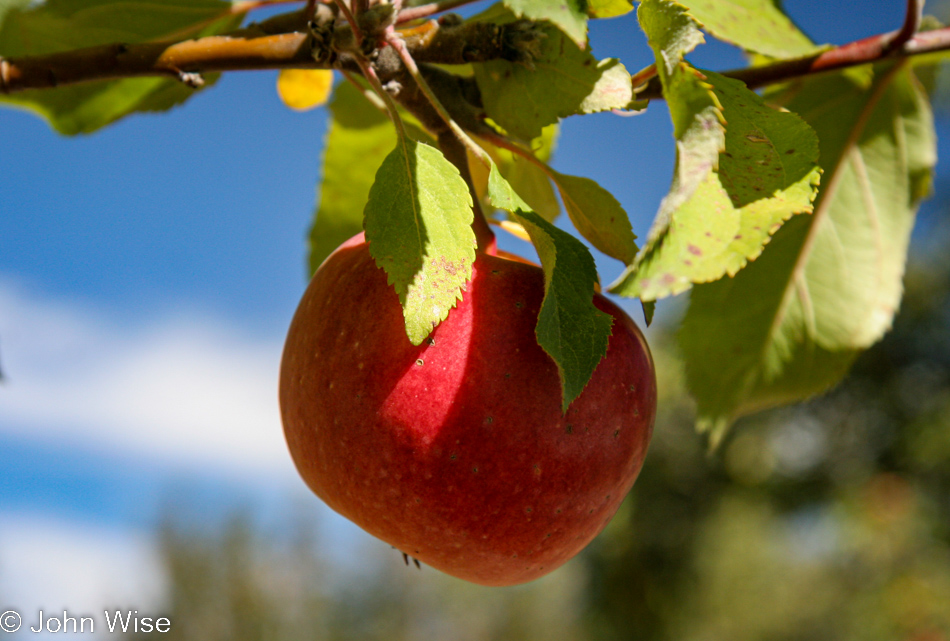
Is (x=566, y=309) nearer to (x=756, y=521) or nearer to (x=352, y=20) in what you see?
(x=352, y=20)

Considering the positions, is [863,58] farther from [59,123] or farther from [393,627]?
[393,627]

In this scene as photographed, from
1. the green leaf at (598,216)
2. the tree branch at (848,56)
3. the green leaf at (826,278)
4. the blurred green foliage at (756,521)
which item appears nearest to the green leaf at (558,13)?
the green leaf at (598,216)

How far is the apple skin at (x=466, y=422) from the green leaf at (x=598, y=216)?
0.11 ft

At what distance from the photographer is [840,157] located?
707mm

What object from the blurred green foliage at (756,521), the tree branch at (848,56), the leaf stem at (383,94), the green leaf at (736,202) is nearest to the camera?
the green leaf at (736,202)

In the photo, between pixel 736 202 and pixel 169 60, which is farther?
pixel 169 60

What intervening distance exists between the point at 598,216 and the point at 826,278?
0.48 meters

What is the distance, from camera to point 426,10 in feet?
1.27

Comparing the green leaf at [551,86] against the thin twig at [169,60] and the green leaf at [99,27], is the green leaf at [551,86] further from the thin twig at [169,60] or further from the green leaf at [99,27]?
the green leaf at [99,27]

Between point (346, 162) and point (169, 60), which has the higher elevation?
point (169, 60)

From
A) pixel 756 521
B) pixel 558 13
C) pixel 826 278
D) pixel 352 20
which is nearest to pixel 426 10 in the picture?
pixel 352 20

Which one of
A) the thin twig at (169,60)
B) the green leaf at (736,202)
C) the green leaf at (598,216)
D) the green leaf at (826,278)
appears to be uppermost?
the thin twig at (169,60)

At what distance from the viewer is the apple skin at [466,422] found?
0.32 metres

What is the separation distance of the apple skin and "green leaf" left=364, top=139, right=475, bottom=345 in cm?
5
